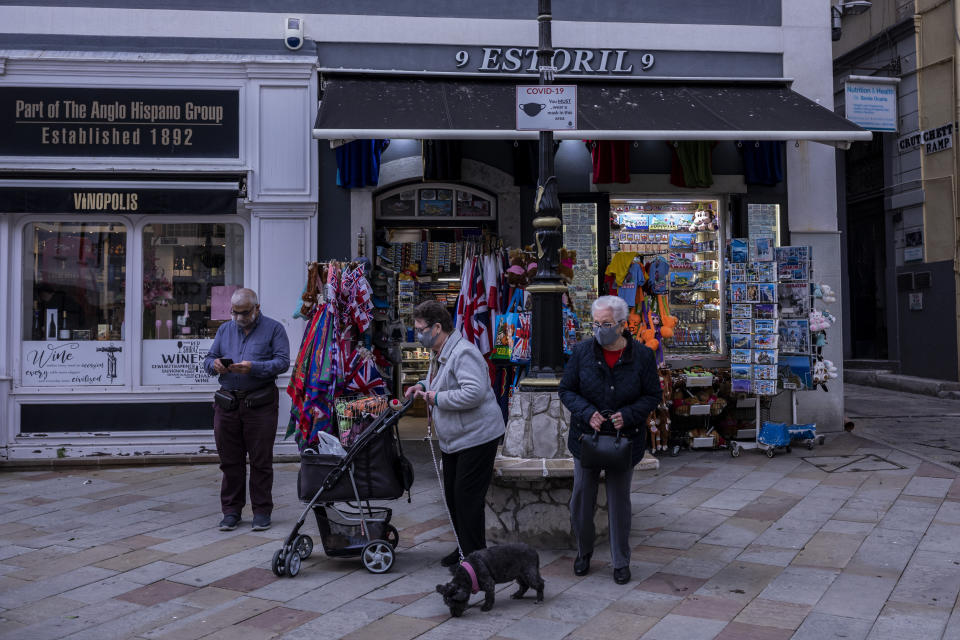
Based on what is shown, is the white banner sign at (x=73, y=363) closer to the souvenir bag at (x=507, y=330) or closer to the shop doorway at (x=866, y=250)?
the souvenir bag at (x=507, y=330)

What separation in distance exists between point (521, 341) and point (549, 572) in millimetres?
3493

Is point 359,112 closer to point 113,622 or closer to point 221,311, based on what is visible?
point 221,311

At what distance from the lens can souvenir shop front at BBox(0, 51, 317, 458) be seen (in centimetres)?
891

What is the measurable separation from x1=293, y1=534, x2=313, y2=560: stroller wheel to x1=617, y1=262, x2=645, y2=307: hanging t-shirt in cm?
498

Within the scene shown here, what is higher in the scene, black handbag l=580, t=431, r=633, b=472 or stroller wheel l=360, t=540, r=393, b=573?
black handbag l=580, t=431, r=633, b=472

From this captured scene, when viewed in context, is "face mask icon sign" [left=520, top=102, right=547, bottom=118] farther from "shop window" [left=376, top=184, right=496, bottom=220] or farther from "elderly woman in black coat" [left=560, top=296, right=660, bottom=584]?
"shop window" [left=376, top=184, right=496, bottom=220]

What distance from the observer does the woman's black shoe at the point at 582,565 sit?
16.5 feet

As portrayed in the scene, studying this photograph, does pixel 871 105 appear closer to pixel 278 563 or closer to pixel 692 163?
pixel 692 163

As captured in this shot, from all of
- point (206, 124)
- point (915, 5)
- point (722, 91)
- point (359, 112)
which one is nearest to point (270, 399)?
point (359, 112)

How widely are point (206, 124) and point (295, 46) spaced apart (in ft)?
4.35

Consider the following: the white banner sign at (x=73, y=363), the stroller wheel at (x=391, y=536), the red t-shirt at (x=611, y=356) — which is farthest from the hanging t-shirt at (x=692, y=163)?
the white banner sign at (x=73, y=363)

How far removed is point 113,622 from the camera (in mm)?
4344

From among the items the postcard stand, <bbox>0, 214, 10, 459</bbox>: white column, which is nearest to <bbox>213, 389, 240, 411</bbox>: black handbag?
<bbox>0, 214, 10, 459</bbox>: white column

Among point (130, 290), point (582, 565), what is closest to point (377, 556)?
point (582, 565)
